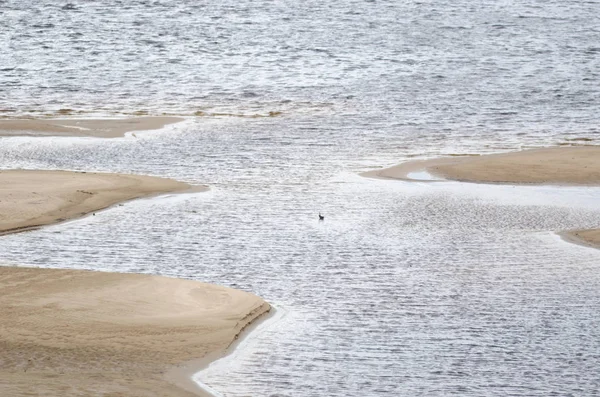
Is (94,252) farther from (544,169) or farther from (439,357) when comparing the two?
(544,169)

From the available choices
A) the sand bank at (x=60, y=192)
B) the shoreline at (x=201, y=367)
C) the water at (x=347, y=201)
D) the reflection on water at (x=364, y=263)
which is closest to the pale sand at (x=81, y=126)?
the water at (x=347, y=201)

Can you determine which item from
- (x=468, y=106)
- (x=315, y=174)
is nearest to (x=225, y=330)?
(x=315, y=174)

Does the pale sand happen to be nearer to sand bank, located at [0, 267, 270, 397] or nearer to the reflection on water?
the reflection on water

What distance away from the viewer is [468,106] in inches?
1110

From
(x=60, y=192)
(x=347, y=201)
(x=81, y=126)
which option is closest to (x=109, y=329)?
(x=60, y=192)

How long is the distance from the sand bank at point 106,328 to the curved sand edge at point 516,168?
25.2ft

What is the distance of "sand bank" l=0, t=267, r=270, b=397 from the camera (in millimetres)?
9086

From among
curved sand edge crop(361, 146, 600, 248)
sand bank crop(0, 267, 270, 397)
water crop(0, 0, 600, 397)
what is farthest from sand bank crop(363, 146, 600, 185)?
sand bank crop(0, 267, 270, 397)

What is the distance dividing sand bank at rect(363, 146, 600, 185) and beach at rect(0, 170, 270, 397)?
304 inches

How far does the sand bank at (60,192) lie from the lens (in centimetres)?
1487

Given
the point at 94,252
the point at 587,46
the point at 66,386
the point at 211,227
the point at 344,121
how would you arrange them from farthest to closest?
1. the point at 587,46
2. the point at 344,121
3. the point at 211,227
4. the point at 94,252
5. the point at 66,386

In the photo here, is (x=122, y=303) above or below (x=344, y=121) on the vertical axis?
above

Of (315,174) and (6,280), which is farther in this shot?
(315,174)

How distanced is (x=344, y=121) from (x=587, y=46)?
18.2 metres
